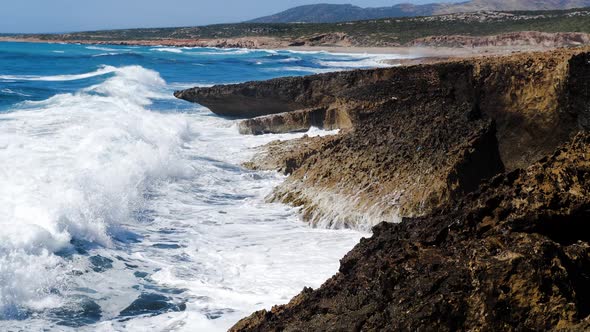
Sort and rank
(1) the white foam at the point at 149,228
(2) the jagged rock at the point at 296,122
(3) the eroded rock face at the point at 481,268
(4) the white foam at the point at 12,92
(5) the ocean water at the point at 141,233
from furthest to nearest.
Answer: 1. (4) the white foam at the point at 12,92
2. (2) the jagged rock at the point at 296,122
3. (1) the white foam at the point at 149,228
4. (5) the ocean water at the point at 141,233
5. (3) the eroded rock face at the point at 481,268

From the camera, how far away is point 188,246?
7496mm

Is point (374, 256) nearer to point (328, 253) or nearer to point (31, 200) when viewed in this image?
point (328, 253)

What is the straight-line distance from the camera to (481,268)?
3160 mm

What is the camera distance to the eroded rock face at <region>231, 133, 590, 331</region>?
119 inches

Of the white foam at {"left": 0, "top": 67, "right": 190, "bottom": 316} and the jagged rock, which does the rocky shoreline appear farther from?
the white foam at {"left": 0, "top": 67, "right": 190, "bottom": 316}

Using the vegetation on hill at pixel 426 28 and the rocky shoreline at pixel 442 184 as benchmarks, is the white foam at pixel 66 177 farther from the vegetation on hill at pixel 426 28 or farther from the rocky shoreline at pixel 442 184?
the vegetation on hill at pixel 426 28

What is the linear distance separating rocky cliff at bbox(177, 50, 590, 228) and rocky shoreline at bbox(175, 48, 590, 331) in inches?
0.7

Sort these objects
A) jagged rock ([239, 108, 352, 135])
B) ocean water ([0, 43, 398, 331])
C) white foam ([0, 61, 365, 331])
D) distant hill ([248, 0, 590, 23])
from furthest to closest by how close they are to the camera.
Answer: distant hill ([248, 0, 590, 23]) → jagged rock ([239, 108, 352, 135]) → white foam ([0, 61, 365, 331]) → ocean water ([0, 43, 398, 331])

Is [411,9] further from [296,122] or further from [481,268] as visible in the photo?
[481,268]

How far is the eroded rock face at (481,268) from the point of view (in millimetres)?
3027

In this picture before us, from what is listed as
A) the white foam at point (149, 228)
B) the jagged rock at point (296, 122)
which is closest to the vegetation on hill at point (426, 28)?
the jagged rock at point (296, 122)

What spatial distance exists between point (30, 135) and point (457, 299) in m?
12.1

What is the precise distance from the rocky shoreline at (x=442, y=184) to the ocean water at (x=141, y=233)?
78 centimetres

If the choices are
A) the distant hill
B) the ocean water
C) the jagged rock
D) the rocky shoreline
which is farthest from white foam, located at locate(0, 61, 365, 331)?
the distant hill
